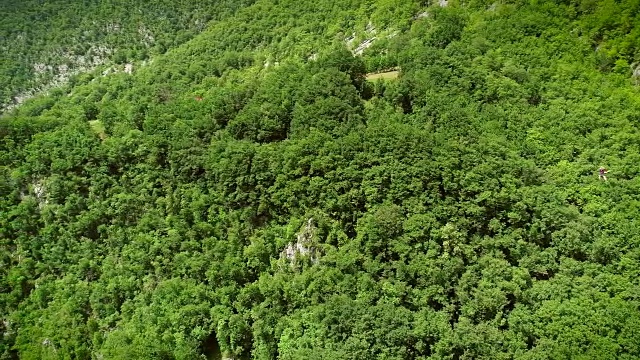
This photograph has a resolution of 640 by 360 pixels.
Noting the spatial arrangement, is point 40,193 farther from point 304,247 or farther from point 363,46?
point 363,46

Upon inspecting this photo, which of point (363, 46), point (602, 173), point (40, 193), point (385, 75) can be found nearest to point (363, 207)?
point (602, 173)

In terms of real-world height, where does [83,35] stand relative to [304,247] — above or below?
above

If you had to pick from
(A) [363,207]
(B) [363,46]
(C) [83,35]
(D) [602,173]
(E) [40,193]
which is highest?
(C) [83,35]

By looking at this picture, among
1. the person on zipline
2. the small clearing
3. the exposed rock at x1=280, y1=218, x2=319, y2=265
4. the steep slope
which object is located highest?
the steep slope

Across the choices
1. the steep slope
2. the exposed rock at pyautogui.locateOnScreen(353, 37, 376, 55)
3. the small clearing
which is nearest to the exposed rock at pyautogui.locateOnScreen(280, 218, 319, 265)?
the small clearing

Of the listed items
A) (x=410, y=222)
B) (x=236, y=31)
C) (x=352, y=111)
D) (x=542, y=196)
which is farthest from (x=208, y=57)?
(x=542, y=196)

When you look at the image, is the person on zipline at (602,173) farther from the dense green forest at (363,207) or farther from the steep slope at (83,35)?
the steep slope at (83,35)

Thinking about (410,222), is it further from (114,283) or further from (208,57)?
(208,57)

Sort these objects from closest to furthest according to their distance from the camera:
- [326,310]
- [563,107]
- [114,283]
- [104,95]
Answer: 1. [326,310]
2. [563,107]
3. [114,283]
4. [104,95]

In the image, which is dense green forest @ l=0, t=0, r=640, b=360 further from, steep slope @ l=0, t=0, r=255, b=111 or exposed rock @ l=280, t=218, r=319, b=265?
steep slope @ l=0, t=0, r=255, b=111
